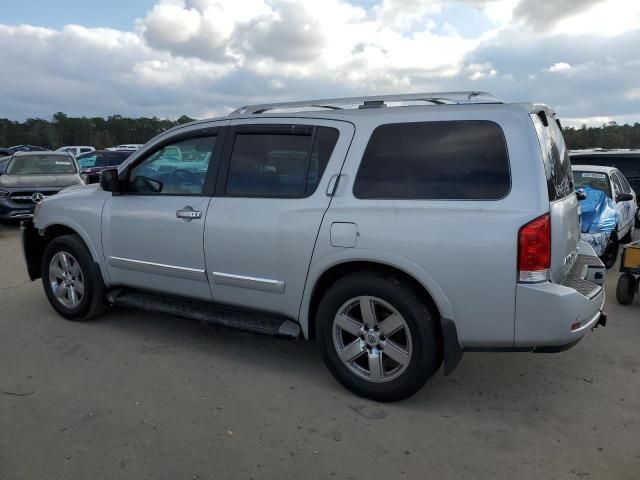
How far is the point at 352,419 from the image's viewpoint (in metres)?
3.18

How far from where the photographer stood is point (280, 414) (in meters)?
3.24

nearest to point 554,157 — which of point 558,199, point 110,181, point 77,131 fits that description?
point 558,199

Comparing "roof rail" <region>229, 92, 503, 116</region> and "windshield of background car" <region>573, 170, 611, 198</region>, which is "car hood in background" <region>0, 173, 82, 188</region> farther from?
"windshield of background car" <region>573, 170, 611, 198</region>

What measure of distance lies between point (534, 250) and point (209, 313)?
239cm

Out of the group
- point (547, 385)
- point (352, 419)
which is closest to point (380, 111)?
point (352, 419)

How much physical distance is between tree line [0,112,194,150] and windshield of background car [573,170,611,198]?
2349 inches

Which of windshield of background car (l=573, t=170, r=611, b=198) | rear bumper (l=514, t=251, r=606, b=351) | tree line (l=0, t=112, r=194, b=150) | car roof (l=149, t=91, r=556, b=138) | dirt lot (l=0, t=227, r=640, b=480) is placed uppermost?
tree line (l=0, t=112, r=194, b=150)

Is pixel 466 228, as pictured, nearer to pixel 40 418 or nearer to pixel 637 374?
pixel 637 374

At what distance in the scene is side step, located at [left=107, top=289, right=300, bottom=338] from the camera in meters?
3.63

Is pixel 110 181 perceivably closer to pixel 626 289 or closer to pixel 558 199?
pixel 558 199

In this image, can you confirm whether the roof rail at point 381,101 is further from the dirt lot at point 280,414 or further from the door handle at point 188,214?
the dirt lot at point 280,414

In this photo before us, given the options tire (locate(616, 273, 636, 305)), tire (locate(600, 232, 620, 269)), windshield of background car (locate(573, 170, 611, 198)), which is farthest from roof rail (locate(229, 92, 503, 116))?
windshield of background car (locate(573, 170, 611, 198))

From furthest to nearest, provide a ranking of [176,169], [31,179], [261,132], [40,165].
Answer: [40,165] < [31,179] < [176,169] < [261,132]

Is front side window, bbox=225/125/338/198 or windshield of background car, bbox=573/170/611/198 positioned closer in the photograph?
front side window, bbox=225/125/338/198
